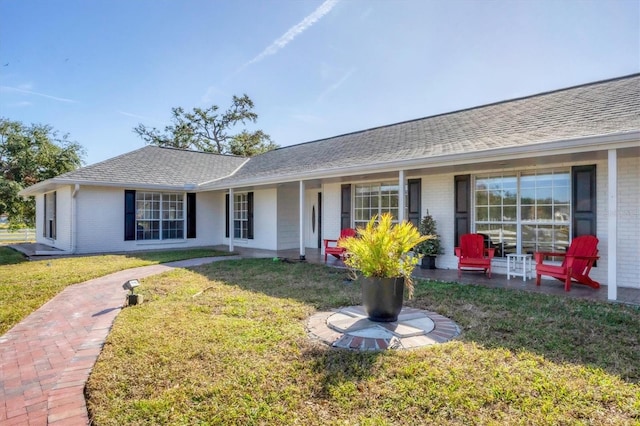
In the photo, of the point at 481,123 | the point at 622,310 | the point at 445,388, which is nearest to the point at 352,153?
the point at 481,123

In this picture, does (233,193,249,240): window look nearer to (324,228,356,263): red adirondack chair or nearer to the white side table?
(324,228,356,263): red adirondack chair

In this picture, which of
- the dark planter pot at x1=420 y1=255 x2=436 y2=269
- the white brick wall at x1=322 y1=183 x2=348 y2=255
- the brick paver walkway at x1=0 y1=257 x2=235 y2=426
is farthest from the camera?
the white brick wall at x1=322 y1=183 x2=348 y2=255

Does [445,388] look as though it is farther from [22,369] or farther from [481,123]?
[481,123]

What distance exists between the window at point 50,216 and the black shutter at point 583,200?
17.5m

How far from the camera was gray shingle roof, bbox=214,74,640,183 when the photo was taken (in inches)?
265

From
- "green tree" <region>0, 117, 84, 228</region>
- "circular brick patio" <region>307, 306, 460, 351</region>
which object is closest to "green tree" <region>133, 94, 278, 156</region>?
"green tree" <region>0, 117, 84, 228</region>

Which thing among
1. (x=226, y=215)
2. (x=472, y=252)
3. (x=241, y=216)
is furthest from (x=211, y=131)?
(x=472, y=252)

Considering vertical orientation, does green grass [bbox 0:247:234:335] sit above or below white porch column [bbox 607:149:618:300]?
below

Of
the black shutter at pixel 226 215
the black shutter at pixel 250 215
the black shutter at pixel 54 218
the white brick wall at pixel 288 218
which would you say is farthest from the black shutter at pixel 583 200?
the black shutter at pixel 54 218

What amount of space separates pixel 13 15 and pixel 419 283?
12.4 meters

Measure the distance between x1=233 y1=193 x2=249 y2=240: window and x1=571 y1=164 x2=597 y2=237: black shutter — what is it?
10.6m

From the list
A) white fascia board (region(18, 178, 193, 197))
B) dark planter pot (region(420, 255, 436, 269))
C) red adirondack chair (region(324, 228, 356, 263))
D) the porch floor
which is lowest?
the porch floor

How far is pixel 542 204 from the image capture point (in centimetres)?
749

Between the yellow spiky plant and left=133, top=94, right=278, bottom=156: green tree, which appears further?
left=133, top=94, right=278, bottom=156: green tree
